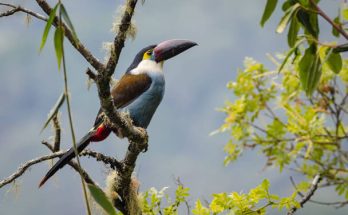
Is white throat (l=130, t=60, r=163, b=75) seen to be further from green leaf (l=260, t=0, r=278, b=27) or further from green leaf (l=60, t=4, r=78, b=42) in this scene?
green leaf (l=60, t=4, r=78, b=42)

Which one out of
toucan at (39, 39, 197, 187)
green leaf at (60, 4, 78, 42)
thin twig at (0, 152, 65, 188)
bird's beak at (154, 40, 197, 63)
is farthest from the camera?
bird's beak at (154, 40, 197, 63)

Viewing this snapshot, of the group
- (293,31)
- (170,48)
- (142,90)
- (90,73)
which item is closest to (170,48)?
(170,48)

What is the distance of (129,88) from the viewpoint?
2992mm

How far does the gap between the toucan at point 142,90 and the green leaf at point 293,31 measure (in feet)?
4.06

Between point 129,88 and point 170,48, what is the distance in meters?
0.43

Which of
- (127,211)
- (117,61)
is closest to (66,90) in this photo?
(117,61)

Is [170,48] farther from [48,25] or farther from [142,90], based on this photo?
[48,25]

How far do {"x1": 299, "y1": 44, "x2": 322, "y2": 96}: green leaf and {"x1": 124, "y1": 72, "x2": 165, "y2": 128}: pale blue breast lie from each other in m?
1.43

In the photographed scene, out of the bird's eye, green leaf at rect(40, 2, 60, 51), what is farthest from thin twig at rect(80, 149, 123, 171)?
green leaf at rect(40, 2, 60, 51)

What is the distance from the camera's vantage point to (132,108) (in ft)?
9.71

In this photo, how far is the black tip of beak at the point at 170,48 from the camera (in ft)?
10.3

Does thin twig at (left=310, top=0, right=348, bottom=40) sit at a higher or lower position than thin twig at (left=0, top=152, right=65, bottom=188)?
lower

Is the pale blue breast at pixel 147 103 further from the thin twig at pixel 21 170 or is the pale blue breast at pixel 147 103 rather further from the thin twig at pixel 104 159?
the thin twig at pixel 21 170

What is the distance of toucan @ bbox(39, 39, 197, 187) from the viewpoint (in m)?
2.75
